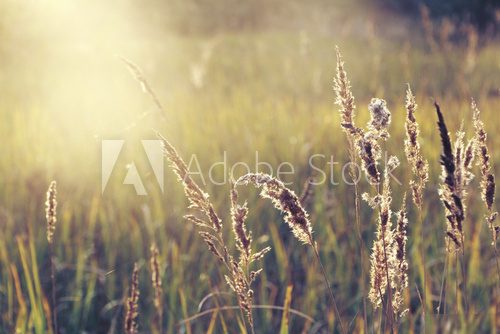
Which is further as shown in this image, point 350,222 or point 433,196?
point 433,196

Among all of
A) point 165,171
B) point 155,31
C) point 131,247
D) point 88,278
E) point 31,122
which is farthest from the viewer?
point 155,31

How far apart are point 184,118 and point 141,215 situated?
1.46 metres

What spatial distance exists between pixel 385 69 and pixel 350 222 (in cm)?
618

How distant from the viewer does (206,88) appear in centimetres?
700

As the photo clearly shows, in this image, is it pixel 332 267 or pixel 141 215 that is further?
pixel 141 215

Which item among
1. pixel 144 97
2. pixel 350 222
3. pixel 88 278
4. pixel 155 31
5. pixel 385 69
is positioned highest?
pixel 155 31

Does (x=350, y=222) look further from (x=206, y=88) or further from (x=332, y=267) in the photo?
(x=206, y=88)

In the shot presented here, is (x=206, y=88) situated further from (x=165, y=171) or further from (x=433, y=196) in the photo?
(x=433, y=196)

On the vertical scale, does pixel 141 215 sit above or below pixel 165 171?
below

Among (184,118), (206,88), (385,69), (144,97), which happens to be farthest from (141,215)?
(385,69)

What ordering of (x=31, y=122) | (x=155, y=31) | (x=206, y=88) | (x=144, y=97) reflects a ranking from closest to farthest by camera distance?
(x=31, y=122) < (x=144, y=97) < (x=206, y=88) < (x=155, y=31)

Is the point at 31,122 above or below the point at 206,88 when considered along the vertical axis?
below

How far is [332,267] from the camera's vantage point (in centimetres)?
263

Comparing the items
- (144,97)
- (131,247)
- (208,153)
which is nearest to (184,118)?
(208,153)
